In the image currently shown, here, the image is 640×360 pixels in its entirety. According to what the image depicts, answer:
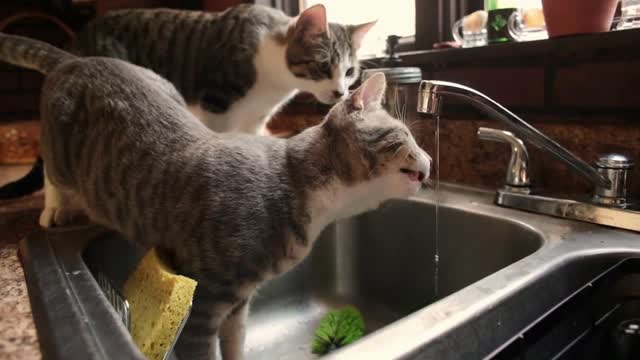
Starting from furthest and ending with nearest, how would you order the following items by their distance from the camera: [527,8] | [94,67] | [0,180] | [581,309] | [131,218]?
A: 1. [0,180]
2. [527,8]
3. [94,67]
4. [131,218]
5. [581,309]

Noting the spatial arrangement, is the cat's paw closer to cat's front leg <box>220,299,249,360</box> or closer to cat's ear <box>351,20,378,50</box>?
cat's front leg <box>220,299,249,360</box>

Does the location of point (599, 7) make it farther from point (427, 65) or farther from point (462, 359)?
point (462, 359)

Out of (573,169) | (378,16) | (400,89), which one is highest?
(378,16)

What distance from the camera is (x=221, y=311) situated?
64 centimetres

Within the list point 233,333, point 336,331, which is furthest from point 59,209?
point 336,331

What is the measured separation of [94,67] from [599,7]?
0.86m

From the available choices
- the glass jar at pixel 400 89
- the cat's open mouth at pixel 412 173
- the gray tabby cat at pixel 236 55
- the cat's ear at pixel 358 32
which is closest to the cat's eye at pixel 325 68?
the gray tabby cat at pixel 236 55

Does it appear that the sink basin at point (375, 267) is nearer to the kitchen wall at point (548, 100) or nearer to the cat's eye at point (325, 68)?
the kitchen wall at point (548, 100)

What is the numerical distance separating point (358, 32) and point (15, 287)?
1034 millimetres

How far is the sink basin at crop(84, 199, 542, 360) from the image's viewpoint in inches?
34.2

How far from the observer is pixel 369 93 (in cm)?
76

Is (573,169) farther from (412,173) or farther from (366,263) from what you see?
(366,263)

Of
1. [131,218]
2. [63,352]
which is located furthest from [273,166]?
[63,352]

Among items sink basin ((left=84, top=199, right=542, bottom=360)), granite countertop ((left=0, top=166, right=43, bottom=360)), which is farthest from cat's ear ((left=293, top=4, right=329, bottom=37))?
granite countertop ((left=0, top=166, right=43, bottom=360))
